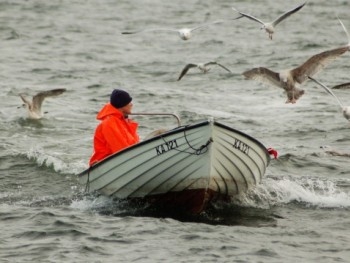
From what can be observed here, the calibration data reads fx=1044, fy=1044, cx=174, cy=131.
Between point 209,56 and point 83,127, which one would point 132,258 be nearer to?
point 83,127

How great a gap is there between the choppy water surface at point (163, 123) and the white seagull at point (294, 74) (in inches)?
55.7

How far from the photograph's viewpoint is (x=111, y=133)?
1323 centimetres

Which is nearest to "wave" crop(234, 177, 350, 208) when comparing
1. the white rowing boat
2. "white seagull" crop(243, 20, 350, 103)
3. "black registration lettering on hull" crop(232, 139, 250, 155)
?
the white rowing boat

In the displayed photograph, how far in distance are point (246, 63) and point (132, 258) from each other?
15.1 meters

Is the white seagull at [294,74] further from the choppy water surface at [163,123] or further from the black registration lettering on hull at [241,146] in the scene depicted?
the choppy water surface at [163,123]

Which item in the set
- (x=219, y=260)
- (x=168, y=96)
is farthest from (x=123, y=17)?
(x=219, y=260)

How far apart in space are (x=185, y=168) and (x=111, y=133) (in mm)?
1080

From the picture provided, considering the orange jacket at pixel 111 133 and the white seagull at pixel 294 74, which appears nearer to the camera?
the orange jacket at pixel 111 133

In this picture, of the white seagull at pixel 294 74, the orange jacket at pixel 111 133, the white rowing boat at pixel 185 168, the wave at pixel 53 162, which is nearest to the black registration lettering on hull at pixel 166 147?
the white rowing boat at pixel 185 168

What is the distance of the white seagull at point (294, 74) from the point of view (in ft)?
45.0

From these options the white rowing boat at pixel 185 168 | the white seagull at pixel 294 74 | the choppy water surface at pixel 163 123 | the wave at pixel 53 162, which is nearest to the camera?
the choppy water surface at pixel 163 123

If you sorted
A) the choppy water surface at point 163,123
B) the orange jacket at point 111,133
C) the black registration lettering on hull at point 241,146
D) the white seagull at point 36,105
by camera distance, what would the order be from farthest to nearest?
the white seagull at point 36,105 → the orange jacket at point 111,133 → the black registration lettering on hull at point 241,146 → the choppy water surface at point 163,123

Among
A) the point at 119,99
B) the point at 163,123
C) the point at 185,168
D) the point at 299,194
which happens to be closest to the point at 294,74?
the point at 299,194

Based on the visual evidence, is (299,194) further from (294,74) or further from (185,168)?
(185,168)
